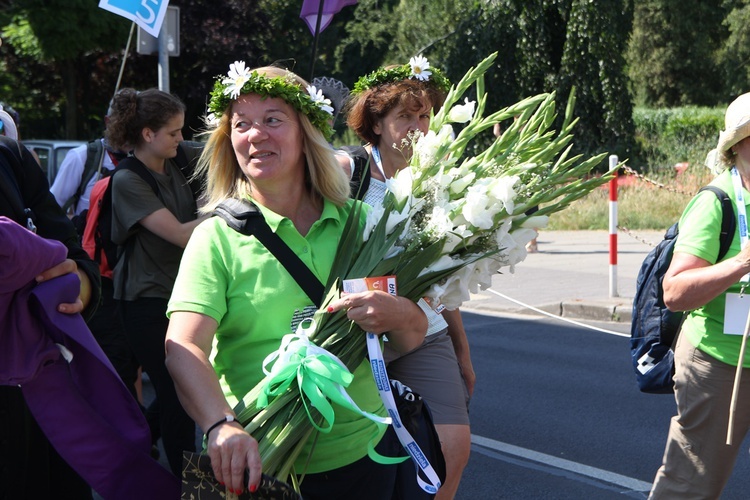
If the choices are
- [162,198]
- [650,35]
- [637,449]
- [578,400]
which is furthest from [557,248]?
[650,35]

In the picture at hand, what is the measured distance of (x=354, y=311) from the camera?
2506mm

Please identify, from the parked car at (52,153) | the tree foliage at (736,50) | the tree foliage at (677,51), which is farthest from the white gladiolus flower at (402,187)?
the tree foliage at (736,50)

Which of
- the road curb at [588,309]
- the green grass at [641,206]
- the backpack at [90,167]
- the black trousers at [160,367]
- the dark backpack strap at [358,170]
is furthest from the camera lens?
the green grass at [641,206]

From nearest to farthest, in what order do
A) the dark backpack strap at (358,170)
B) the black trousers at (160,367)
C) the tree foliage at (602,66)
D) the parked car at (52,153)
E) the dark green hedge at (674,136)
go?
the dark backpack strap at (358,170), the black trousers at (160,367), the parked car at (52,153), the dark green hedge at (674,136), the tree foliage at (602,66)

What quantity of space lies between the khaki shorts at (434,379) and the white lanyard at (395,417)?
3.32ft

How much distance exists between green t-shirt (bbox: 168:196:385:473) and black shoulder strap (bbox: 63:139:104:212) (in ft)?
13.7

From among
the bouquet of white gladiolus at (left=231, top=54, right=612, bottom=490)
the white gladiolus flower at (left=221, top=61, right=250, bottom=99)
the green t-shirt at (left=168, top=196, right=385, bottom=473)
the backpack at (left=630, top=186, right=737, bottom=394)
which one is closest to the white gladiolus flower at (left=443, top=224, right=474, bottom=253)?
the bouquet of white gladiolus at (left=231, top=54, right=612, bottom=490)

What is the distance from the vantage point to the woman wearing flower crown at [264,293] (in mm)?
2426

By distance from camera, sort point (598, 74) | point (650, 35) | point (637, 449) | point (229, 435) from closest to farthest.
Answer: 1. point (229, 435)
2. point (637, 449)
3. point (598, 74)
4. point (650, 35)

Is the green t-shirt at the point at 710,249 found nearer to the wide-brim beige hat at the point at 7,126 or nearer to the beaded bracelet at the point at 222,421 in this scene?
the beaded bracelet at the point at 222,421

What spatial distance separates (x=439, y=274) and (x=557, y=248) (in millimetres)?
13663

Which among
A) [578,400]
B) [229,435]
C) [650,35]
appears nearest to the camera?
[229,435]

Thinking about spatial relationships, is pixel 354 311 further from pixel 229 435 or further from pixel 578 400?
pixel 578 400

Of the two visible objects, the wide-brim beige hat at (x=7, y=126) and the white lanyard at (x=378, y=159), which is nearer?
the wide-brim beige hat at (x=7, y=126)
